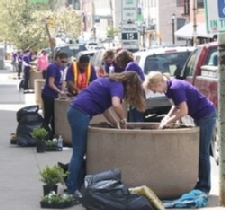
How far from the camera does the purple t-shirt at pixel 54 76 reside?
51.1 feet

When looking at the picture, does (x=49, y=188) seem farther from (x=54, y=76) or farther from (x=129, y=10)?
(x=129, y=10)

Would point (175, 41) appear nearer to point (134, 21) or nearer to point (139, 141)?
point (134, 21)

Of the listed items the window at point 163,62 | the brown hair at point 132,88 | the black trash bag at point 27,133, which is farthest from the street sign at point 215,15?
the window at point 163,62

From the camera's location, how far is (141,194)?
9.05 meters

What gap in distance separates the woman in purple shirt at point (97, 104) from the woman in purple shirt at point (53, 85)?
534 cm

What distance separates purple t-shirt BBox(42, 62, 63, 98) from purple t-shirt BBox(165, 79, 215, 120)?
224 inches

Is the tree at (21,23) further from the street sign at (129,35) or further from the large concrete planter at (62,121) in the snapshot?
the large concrete planter at (62,121)

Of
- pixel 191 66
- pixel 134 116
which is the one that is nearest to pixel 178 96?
pixel 134 116

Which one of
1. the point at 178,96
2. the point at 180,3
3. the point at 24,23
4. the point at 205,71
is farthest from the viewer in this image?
the point at 180,3

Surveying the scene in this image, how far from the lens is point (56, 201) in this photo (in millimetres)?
9648

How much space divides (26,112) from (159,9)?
2628 inches

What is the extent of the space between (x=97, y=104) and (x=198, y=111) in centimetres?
113

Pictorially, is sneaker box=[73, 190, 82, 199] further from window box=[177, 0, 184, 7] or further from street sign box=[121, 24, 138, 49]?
window box=[177, 0, 184, 7]

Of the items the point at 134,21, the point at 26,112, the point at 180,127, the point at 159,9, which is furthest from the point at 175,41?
the point at 180,127
